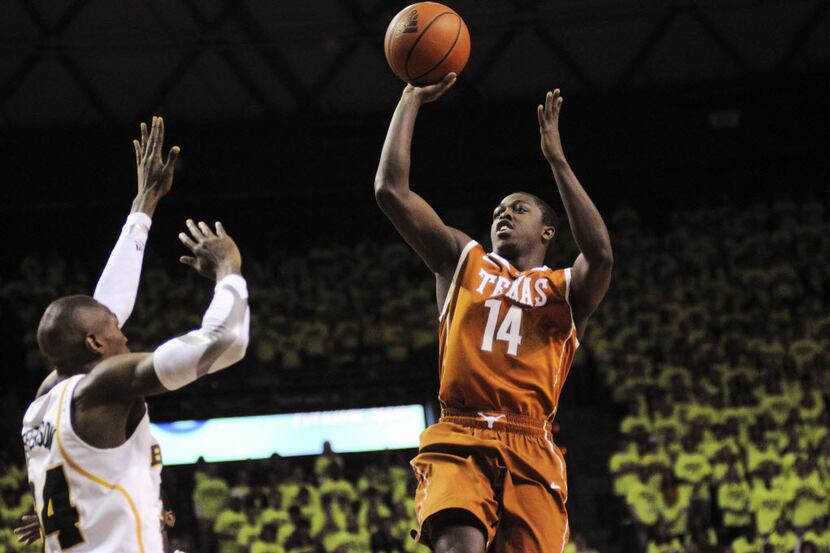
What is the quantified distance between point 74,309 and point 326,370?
35.1 ft

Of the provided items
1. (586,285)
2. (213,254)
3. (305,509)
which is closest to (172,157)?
(213,254)

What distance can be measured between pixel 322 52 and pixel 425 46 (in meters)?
11.0

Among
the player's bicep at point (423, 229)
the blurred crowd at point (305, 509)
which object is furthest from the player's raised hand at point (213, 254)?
the blurred crowd at point (305, 509)

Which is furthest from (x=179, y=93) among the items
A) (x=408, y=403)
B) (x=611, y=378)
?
(x=611, y=378)

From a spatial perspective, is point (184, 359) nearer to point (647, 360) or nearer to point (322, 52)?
point (647, 360)

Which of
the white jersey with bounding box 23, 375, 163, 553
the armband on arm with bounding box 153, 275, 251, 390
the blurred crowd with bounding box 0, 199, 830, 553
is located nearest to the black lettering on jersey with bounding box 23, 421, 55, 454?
the white jersey with bounding box 23, 375, 163, 553

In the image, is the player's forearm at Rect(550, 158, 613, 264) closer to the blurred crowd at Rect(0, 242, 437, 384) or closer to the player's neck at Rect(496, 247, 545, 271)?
the player's neck at Rect(496, 247, 545, 271)

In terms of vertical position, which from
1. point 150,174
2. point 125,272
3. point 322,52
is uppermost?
point 322,52

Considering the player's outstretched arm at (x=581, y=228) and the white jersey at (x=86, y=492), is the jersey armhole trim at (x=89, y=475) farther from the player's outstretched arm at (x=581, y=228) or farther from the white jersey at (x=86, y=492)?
the player's outstretched arm at (x=581, y=228)

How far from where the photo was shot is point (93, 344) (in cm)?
335

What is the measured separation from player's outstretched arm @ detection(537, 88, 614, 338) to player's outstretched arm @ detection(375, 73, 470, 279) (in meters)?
0.45

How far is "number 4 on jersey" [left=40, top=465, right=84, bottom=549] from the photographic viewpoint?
3.27 m

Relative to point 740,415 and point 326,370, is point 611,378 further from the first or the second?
point 326,370

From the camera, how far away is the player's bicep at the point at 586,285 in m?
4.46
